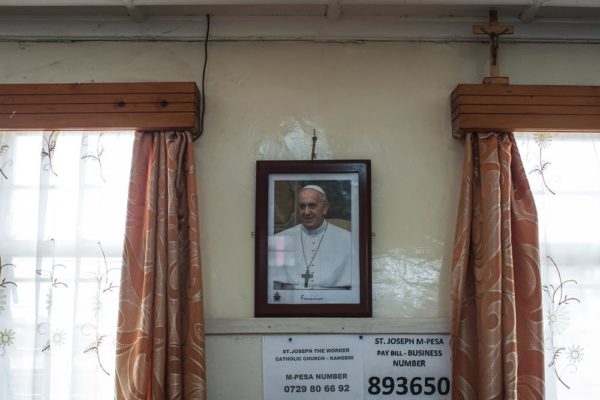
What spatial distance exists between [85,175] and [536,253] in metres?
1.58

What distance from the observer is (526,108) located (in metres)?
2.09

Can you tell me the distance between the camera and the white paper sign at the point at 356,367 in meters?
2.07

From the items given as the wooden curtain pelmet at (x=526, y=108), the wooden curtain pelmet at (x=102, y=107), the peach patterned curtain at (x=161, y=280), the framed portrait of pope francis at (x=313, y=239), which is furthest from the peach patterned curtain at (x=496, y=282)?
the wooden curtain pelmet at (x=102, y=107)

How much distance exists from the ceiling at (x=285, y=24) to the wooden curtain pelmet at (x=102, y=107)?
0.83ft

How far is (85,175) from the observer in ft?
7.07

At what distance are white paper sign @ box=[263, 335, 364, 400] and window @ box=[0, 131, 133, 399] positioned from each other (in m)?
0.54

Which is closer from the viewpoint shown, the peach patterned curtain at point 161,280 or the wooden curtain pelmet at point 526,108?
the peach patterned curtain at point 161,280

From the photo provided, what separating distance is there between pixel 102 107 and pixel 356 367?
49.2 inches

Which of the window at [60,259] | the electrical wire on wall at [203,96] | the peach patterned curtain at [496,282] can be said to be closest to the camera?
the peach patterned curtain at [496,282]

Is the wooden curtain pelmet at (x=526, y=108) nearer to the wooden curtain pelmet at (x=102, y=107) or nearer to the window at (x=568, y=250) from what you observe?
the window at (x=568, y=250)

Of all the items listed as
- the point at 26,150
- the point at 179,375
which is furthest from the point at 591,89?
the point at 26,150

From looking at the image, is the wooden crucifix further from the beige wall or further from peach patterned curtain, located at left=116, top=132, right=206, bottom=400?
peach patterned curtain, located at left=116, top=132, right=206, bottom=400

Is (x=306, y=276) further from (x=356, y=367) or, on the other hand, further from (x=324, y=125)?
(x=324, y=125)

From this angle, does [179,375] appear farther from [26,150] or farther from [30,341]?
[26,150]
